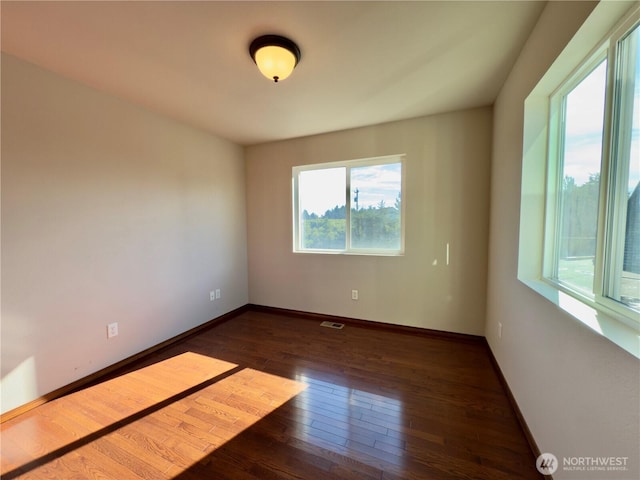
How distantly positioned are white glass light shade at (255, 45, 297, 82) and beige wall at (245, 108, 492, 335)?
5.18ft

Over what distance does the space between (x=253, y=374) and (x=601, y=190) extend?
2502mm

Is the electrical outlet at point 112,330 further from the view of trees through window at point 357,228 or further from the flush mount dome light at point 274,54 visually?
the flush mount dome light at point 274,54

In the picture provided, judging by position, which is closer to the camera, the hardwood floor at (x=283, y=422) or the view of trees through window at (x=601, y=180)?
the view of trees through window at (x=601, y=180)

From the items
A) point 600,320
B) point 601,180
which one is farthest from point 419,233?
point 600,320

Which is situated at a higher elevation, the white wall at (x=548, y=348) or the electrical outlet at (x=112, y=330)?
the white wall at (x=548, y=348)

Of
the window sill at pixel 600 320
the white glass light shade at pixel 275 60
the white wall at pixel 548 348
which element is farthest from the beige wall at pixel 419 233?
the white glass light shade at pixel 275 60

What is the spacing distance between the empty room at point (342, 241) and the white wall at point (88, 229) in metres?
0.02

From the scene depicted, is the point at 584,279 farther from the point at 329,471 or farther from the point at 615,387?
the point at 329,471

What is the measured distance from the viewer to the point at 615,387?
2.76 feet

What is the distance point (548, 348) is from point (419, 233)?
5.44ft

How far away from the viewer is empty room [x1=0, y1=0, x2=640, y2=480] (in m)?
1.16

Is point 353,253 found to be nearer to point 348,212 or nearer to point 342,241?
point 342,241

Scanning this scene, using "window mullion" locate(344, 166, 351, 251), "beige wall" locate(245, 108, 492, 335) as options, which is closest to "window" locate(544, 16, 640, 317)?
"beige wall" locate(245, 108, 492, 335)

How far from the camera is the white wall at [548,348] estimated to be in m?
0.84
